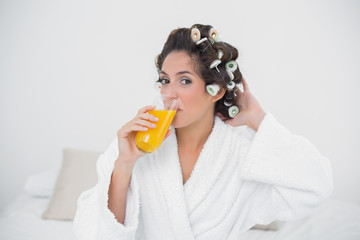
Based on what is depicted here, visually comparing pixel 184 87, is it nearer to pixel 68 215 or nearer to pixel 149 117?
pixel 149 117

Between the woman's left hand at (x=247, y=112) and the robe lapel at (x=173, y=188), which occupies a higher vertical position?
the woman's left hand at (x=247, y=112)

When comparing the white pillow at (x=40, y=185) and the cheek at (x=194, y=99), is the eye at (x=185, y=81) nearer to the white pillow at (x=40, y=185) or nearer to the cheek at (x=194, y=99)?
the cheek at (x=194, y=99)

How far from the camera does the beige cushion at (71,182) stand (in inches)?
81.1

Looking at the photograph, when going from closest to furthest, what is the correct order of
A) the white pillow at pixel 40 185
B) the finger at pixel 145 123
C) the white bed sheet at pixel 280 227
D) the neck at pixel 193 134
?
the finger at pixel 145 123, the neck at pixel 193 134, the white bed sheet at pixel 280 227, the white pillow at pixel 40 185

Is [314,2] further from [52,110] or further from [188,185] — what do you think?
[52,110]

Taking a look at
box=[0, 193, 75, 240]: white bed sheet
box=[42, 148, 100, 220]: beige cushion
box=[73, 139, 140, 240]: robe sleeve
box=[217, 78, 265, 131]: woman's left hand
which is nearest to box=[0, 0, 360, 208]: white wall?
box=[42, 148, 100, 220]: beige cushion

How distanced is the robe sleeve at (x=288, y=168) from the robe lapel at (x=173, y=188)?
0.98 feet

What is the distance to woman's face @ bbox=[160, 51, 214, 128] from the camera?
54.2 inches

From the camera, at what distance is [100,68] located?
2641 mm

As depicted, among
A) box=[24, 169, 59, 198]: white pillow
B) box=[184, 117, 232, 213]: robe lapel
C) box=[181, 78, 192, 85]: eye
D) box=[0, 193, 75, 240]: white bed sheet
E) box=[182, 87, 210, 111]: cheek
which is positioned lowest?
box=[0, 193, 75, 240]: white bed sheet

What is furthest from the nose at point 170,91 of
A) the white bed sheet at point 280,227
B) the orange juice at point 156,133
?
the white bed sheet at point 280,227

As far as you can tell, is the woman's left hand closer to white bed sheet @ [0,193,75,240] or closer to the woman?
the woman

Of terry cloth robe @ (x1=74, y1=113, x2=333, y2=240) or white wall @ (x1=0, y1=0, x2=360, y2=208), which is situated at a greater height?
white wall @ (x1=0, y1=0, x2=360, y2=208)

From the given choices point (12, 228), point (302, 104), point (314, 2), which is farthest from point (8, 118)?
point (314, 2)
